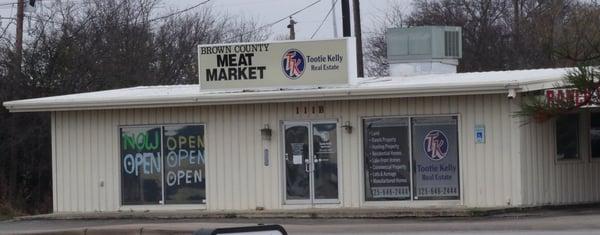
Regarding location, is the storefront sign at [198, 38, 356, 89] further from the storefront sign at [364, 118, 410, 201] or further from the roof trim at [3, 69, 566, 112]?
the storefront sign at [364, 118, 410, 201]

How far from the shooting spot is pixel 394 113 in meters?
22.6

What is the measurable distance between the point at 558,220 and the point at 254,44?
7.53 m

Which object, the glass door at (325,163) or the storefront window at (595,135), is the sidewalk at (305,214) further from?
the storefront window at (595,135)

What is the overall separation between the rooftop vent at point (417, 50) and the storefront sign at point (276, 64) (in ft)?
12.5

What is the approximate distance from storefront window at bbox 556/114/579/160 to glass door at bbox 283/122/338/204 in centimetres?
462

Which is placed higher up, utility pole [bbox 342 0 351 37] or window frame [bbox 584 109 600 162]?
utility pole [bbox 342 0 351 37]

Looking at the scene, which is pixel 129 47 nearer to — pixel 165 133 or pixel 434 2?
pixel 165 133

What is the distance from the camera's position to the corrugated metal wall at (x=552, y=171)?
21875mm

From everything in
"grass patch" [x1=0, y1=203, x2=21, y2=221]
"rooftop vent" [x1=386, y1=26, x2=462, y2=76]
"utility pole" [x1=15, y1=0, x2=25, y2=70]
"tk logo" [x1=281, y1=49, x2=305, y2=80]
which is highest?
"utility pole" [x1=15, y1=0, x2=25, y2=70]

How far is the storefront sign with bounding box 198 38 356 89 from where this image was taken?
2269 cm

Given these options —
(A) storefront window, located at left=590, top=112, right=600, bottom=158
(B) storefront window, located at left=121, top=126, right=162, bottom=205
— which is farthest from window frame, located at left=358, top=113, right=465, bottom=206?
(B) storefront window, located at left=121, top=126, right=162, bottom=205

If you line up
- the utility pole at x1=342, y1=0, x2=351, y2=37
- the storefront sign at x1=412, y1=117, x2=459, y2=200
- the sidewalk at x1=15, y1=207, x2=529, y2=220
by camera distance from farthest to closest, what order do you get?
1. the utility pole at x1=342, y1=0, x2=351, y2=37
2. the storefront sign at x1=412, y1=117, x2=459, y2=200
3. the sidewalk at x1=15, y1=207, x2=529, y2=220

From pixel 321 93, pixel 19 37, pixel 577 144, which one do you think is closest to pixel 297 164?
pixel 321 93

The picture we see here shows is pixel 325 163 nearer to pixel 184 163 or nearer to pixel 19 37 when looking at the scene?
pixel 184 163
